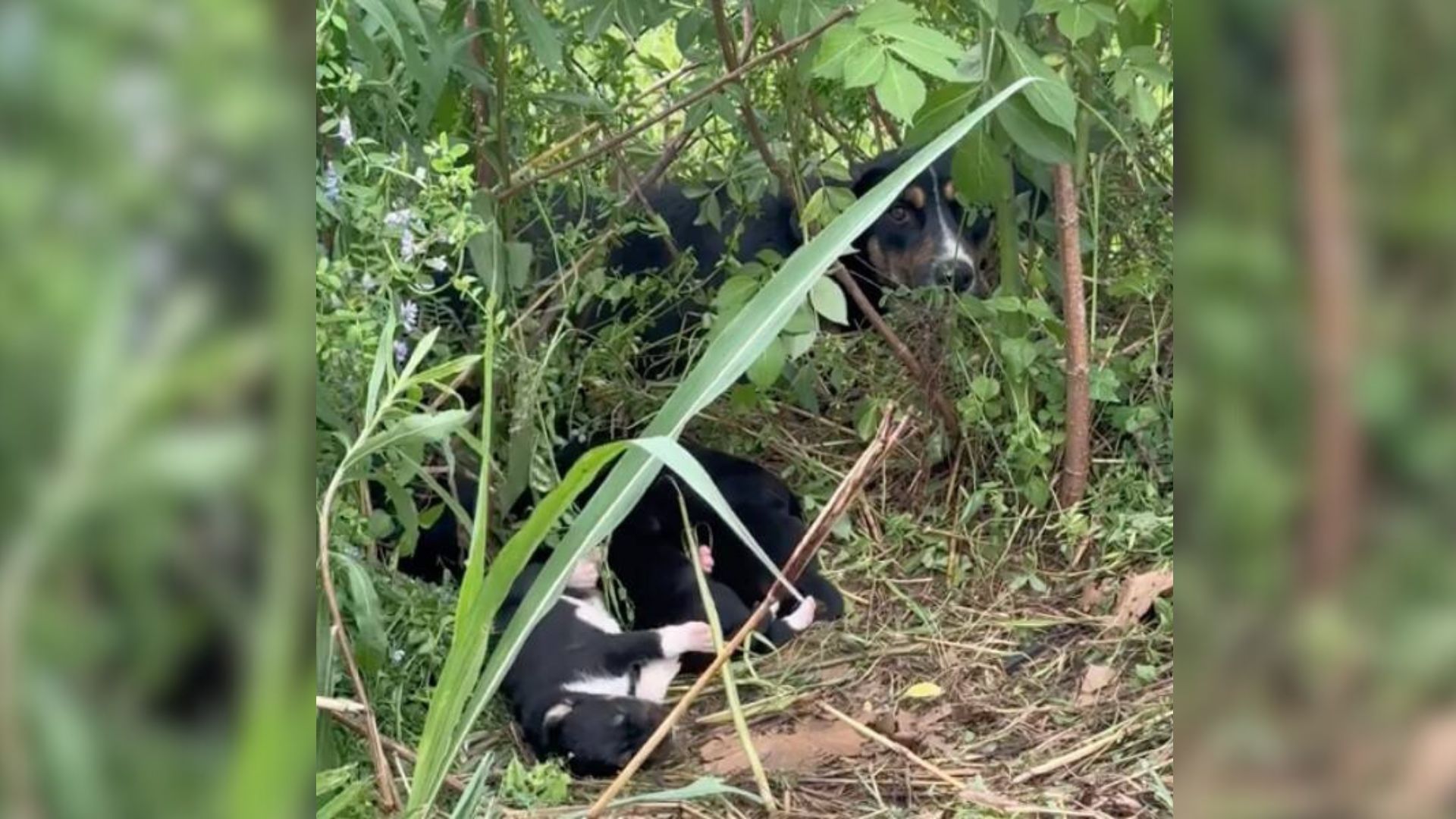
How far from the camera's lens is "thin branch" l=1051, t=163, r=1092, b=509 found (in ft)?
7.45

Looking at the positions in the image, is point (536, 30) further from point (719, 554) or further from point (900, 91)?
point (719, 554)

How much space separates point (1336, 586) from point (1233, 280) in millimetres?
88

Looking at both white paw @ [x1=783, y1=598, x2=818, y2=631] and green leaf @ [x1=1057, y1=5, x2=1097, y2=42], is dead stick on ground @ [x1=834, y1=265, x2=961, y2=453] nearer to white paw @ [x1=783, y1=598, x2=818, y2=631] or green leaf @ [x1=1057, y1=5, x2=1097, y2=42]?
white paw @ [x1=783, y1=598, x2=818, y2=631]

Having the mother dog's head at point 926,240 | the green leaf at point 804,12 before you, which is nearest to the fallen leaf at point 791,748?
the green leaf at point 804,12

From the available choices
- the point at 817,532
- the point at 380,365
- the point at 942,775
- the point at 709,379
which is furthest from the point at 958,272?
the point at 709,379

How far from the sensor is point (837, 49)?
172 centimetres

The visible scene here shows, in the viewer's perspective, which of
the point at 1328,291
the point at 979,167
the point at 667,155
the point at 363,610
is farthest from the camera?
the point at 667,155

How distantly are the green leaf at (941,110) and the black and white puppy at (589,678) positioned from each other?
685mm

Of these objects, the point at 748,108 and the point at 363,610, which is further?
the point at 748,108

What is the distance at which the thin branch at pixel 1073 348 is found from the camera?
7.45 feet

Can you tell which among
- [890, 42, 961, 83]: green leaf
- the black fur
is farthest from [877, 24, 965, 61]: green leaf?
the black fur

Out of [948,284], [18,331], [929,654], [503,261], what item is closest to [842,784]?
[929,654]

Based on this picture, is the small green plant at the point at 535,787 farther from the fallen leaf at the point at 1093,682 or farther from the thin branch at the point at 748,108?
the thin branch at the point at 748,108

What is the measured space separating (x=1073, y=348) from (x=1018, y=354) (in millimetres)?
86
